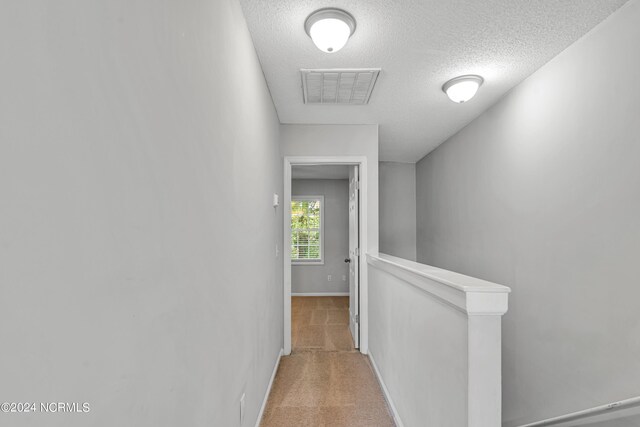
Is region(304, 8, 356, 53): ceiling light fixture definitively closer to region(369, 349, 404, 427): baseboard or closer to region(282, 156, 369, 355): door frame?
region(282, 156, 369, 355): door frame

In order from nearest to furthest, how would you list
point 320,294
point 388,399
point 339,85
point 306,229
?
point 388,399, point 339,85, point 320,294, point 306,229

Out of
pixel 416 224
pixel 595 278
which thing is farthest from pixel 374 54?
pixel 416 224

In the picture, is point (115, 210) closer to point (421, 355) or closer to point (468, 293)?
point (468, 293)

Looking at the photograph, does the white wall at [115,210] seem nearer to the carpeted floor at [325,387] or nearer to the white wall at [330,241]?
the carpeted floor at [325,387]

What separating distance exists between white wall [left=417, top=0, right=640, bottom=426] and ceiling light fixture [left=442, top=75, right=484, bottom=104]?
395 millimetres

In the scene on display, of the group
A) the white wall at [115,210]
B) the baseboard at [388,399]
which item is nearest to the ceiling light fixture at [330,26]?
the white wall at [115,210]

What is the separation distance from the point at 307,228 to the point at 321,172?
1.30 metres

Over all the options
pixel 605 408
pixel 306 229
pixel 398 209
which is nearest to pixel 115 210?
pixel 605 408

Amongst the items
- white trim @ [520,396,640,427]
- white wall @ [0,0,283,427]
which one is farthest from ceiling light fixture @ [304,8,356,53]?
white trim @ [520,396,640,427]

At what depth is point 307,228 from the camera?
21.4ft

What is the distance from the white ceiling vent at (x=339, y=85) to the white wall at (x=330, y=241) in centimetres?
371

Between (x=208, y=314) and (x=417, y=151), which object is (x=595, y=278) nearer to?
(x=208, y=314)

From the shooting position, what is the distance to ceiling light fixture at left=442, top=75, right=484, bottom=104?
7.66 ft

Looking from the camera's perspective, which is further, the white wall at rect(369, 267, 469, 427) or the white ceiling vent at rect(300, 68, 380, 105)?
the white ceiling vent at rect(300, 68, 380, 105)
